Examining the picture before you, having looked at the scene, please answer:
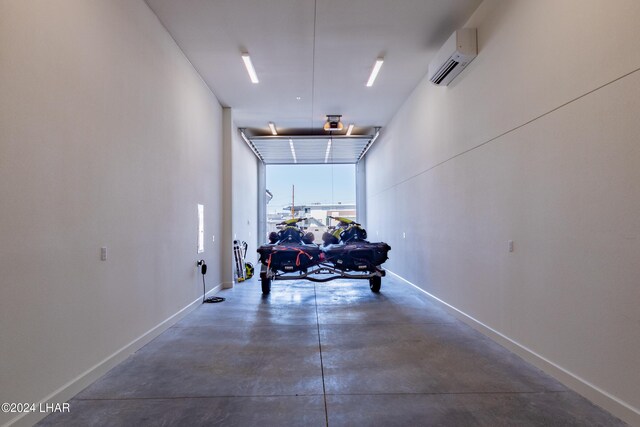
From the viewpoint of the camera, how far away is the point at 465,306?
5.03 m

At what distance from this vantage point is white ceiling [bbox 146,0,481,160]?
449 cm

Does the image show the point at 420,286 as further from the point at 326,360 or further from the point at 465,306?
the point at 326,360

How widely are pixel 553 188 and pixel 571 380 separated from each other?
158 cm

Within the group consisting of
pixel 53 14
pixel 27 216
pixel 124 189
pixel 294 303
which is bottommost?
pixel 294 303

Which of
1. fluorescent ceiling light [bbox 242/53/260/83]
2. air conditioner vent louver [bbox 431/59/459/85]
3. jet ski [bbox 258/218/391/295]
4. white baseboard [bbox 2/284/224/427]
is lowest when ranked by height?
white baseboard [bbox 2/284/224/427]

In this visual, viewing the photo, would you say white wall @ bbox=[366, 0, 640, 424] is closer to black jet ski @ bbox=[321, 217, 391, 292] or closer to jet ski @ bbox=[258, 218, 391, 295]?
black jet ski @ bbox=[321, 217, 391, 292]

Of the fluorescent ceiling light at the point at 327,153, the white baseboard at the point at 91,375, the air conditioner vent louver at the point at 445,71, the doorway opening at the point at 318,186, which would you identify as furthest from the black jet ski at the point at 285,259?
the doorway opening at the point at 318,186

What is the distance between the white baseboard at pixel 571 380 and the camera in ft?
8.07

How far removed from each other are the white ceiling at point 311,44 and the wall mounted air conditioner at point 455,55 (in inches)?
10.1

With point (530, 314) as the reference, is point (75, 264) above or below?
above

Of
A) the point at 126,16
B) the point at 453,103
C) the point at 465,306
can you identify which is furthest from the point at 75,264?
the point at 453,103

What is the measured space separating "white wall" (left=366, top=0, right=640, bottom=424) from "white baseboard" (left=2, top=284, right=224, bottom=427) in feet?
12.9

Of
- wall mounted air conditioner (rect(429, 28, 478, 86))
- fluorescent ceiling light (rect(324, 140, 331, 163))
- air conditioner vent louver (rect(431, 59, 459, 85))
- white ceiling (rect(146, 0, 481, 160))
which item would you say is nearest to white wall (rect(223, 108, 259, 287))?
white ceiling (rect(146, 0, 481, 160))

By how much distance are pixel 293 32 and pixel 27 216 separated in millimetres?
3902
